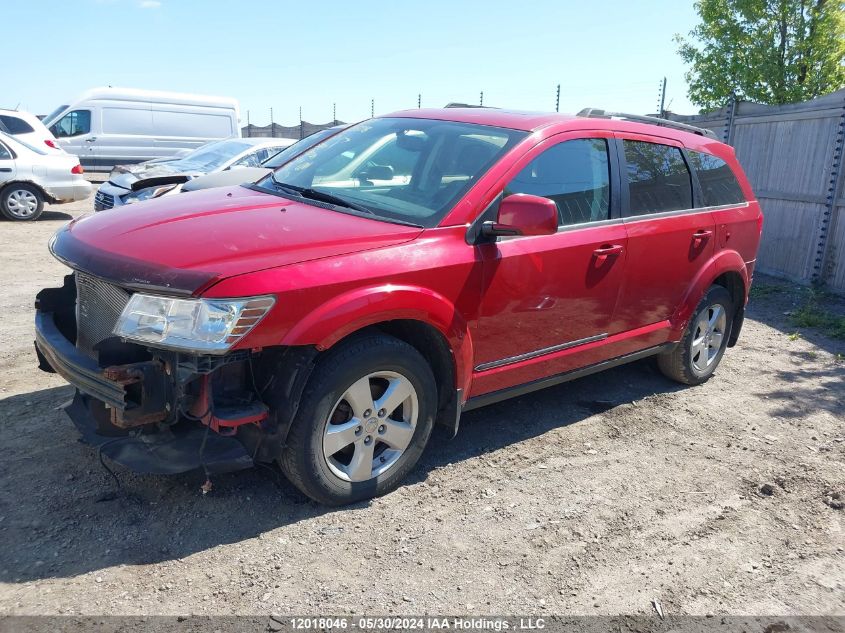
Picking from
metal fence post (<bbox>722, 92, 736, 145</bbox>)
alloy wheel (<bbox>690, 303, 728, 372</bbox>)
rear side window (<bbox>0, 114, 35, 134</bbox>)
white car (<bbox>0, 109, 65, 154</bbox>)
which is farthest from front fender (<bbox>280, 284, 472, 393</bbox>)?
rear side window (<bbox>0, 114, 35, 134</bbox>)

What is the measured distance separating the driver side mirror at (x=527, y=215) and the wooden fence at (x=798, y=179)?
276 inches

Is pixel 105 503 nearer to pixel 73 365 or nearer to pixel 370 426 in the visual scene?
pixel 73 365

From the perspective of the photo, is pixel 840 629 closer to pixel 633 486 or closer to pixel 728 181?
pixel 633 486

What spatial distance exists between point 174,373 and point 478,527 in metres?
1.58

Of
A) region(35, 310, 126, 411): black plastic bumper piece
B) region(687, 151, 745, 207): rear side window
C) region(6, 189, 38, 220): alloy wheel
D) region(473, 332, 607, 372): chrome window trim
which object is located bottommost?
region(6, 189, 38, 220): alloy wheel

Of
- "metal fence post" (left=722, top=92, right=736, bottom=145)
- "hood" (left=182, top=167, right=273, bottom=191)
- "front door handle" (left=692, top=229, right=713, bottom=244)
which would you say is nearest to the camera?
"front door handle" (left=692, top=229, right=713, bottom=244)

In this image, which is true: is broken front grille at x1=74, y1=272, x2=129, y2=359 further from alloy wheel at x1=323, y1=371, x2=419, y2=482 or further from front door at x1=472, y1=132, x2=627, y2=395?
front door at x1=472, y1=132, x2=627, y2=395

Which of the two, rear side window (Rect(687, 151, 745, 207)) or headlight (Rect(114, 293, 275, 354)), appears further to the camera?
rear side window (Rect(687, 151, 745, 207))

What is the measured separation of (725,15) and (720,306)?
18.9 metres

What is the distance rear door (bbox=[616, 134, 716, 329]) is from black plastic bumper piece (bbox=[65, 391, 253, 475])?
2.62 m

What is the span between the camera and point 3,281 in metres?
7.60

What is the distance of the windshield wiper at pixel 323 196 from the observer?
12.6ft

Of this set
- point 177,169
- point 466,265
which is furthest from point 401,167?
point 177,169

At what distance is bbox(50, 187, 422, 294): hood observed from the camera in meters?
2.99
